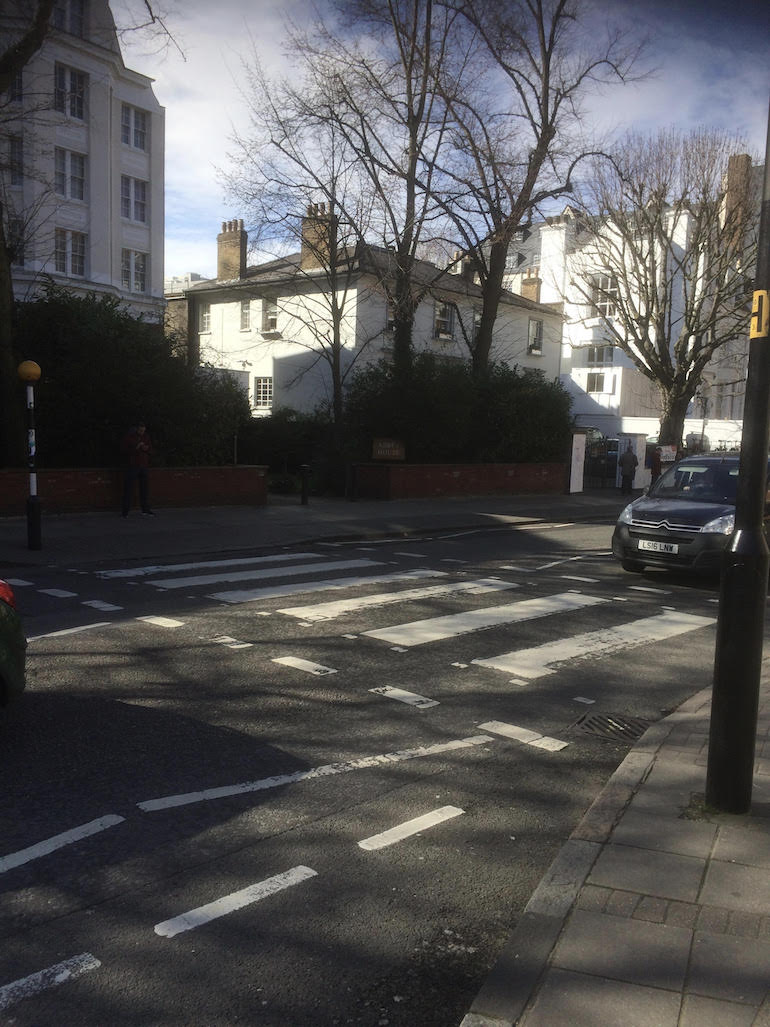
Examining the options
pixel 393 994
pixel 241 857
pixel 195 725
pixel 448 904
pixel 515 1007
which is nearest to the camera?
pixel 515 1007

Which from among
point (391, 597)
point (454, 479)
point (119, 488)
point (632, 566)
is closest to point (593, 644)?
point (391, 597)

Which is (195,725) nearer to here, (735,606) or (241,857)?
(241,857)

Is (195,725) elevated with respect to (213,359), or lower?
lower

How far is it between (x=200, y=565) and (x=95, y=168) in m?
27.4

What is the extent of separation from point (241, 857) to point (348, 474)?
19.6 meters

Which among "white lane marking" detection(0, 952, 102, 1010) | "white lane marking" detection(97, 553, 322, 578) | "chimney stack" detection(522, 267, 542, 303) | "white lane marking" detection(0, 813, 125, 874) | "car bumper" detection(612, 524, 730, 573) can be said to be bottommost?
"white lane marking" detection(0, 813, 125, 874)

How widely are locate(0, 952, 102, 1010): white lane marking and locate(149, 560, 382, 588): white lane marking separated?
7362mm

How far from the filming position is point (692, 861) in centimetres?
378

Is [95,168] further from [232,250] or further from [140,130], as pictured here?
[232,250]

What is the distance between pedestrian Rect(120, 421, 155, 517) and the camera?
16.9 metres

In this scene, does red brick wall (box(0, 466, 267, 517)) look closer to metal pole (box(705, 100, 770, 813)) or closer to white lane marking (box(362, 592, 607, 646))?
white lane marking (box(362, 592, 607, 646))

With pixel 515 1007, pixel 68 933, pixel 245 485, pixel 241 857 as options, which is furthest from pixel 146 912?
pixel 245 485

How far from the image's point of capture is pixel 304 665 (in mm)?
7102

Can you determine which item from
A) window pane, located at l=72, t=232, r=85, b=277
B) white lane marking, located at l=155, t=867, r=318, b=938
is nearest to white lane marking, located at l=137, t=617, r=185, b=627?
white lane marking, located at l=155, t=867, r=318, b=938
